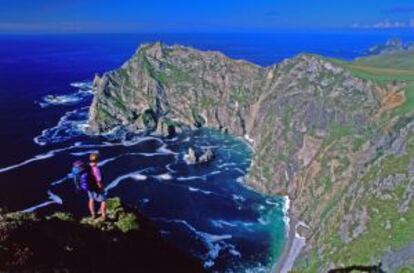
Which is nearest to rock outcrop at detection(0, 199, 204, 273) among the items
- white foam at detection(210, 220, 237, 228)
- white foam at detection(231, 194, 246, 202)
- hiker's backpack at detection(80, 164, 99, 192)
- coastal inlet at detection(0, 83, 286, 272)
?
hiker's backpack at detection(80, 164, 99, 192)

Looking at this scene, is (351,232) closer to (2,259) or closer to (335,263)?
(335,263)

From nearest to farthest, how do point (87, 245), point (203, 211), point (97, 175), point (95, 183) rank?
point (87, 245)
point (97, 175)
point (95, 183)
point (203, 211)

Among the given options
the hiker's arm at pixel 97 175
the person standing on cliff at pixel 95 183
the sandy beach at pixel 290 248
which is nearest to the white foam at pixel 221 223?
the sandy beach at pixel 290 248

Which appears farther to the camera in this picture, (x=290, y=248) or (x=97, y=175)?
(x=290, y=248)

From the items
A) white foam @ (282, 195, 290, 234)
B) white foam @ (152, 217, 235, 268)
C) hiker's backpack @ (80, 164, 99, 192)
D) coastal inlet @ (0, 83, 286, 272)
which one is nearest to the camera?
hiker's backpack @ (80, 164, 99, 192)

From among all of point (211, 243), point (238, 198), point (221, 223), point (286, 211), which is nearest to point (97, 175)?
point (211, 243)

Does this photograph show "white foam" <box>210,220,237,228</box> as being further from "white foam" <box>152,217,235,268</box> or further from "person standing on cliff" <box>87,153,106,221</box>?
"person standing on cliff" <box>87,153,106,221</box>

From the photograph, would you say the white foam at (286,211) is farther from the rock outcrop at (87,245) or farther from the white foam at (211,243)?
the rock outcrop at (87,245)

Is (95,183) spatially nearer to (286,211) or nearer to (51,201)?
(51,201)

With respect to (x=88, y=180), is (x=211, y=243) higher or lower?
lower
